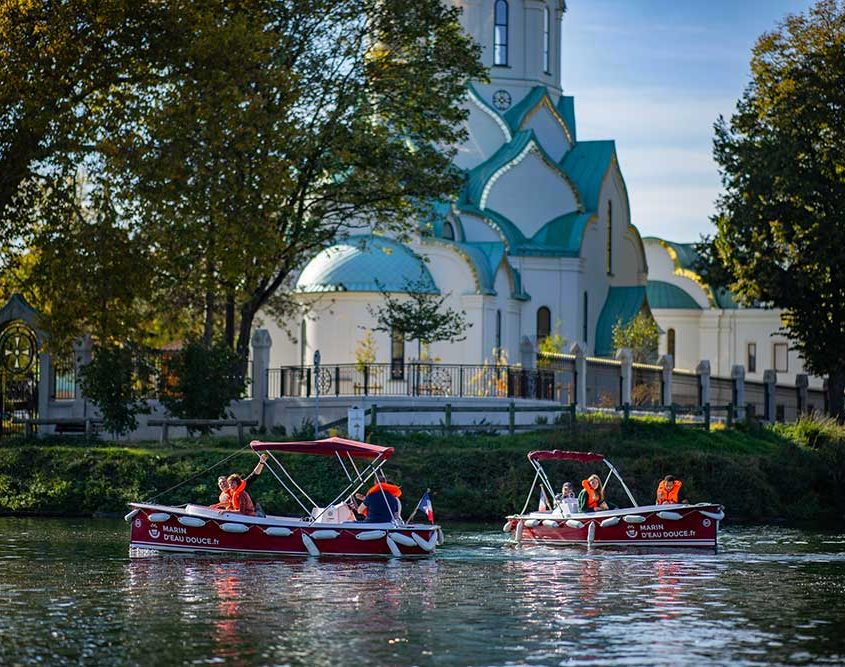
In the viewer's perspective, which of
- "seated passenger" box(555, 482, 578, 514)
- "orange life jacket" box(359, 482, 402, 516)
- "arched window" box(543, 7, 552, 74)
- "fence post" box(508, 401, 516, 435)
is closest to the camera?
"orange life jacket" box(359, 482, 402, 516)

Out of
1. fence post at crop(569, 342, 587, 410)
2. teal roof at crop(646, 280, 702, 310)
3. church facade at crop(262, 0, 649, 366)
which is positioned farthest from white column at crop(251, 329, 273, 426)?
teal roof at crop(646, 280, 702, 310)

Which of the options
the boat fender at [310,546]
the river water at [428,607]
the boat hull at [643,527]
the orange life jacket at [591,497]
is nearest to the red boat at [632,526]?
the boat hull at [643,527]

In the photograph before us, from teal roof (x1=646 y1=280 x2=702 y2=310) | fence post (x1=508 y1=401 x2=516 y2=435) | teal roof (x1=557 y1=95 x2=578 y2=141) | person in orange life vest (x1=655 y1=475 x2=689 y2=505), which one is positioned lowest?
person in orange life vest (x1=655 y1=475 x2=689 y2=505)

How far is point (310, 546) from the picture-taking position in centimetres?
2850

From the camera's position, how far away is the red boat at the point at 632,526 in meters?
31.1

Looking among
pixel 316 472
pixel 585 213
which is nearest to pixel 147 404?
pixel 316 472

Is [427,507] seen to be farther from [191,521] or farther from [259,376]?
[259,376]

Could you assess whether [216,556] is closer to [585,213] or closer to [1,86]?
[1,86]

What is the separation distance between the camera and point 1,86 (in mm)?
37031

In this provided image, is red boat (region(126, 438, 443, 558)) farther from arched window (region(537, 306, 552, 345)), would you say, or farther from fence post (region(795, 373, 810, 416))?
arched window (region(537, 306, 552, 345))

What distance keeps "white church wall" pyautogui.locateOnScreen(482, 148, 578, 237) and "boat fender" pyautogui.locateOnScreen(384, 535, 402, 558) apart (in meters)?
38.6

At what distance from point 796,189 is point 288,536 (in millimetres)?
27701

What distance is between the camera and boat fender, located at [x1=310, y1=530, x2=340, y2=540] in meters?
28.5

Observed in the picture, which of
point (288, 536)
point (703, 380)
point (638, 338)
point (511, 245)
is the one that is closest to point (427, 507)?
point (288, 536)
